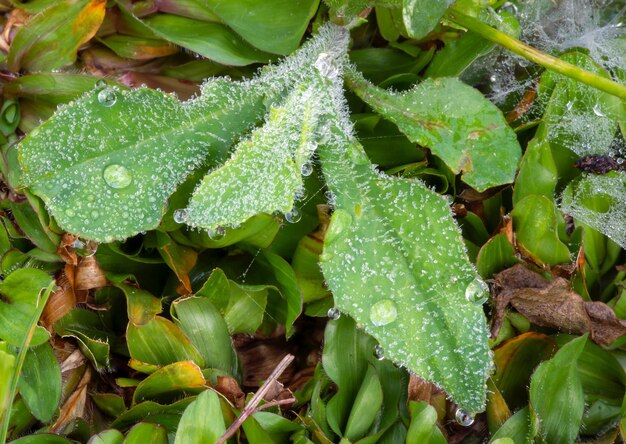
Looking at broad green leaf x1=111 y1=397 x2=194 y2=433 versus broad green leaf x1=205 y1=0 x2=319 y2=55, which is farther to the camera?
broad green leaf x1=205 y1=0 x2=319 y2=55

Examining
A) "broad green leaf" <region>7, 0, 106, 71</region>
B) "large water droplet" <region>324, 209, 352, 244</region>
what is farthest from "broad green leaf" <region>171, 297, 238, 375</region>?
"broad green leaf" <region>7, 0, 106, 71</region>

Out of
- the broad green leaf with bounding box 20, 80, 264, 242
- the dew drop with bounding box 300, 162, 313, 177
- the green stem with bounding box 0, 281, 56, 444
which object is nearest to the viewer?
the green stem with bounding box 0, 281, 56, 444

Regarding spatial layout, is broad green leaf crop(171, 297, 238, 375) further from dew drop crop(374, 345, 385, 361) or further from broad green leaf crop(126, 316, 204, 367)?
dew drop crop(374, 345, 385, 361)

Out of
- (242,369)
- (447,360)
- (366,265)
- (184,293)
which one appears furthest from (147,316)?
(447,360)

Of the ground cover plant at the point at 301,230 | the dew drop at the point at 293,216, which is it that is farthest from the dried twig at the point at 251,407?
the dew drop at the point at 293,216

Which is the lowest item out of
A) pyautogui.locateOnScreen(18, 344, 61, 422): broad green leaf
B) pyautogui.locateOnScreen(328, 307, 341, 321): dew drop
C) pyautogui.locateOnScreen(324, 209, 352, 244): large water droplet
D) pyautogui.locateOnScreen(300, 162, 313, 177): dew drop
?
pyautogui.locateOnScreen(18, 344, 61, 422): broad green leaf
